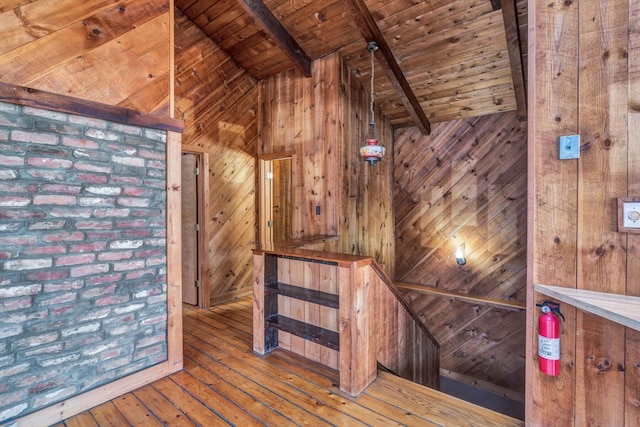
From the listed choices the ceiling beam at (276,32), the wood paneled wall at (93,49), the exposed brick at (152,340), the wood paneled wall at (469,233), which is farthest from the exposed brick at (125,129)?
the wood paneled wall at (469,233)

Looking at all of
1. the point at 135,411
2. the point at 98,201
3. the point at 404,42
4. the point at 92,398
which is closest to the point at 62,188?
the point at 98,201

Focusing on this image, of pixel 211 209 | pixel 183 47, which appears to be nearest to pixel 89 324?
pixel 211 209

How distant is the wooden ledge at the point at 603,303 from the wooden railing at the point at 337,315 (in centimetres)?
113

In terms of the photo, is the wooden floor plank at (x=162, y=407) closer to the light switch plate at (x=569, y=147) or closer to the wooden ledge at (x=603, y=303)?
the wooden ledge at (x=603, y=303)

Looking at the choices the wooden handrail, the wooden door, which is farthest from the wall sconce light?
the wooden door

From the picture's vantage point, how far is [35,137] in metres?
1.93

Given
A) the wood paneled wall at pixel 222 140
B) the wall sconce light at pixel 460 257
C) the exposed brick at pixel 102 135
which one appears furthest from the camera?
the wall sconce light at pixel 460 257

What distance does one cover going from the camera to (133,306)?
91.9 inches

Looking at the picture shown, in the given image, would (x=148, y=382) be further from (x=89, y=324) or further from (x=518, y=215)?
(x=518, y=215)

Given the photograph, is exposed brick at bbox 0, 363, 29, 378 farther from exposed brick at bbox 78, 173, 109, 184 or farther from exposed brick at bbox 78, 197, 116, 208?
exposed brick at bbox 78, 173, 109, 184

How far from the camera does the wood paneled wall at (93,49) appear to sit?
188cm

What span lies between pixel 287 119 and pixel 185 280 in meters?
2.77

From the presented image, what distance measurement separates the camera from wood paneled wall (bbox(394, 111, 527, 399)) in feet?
13.9

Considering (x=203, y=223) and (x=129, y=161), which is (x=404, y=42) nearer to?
(x=129, y=161)
